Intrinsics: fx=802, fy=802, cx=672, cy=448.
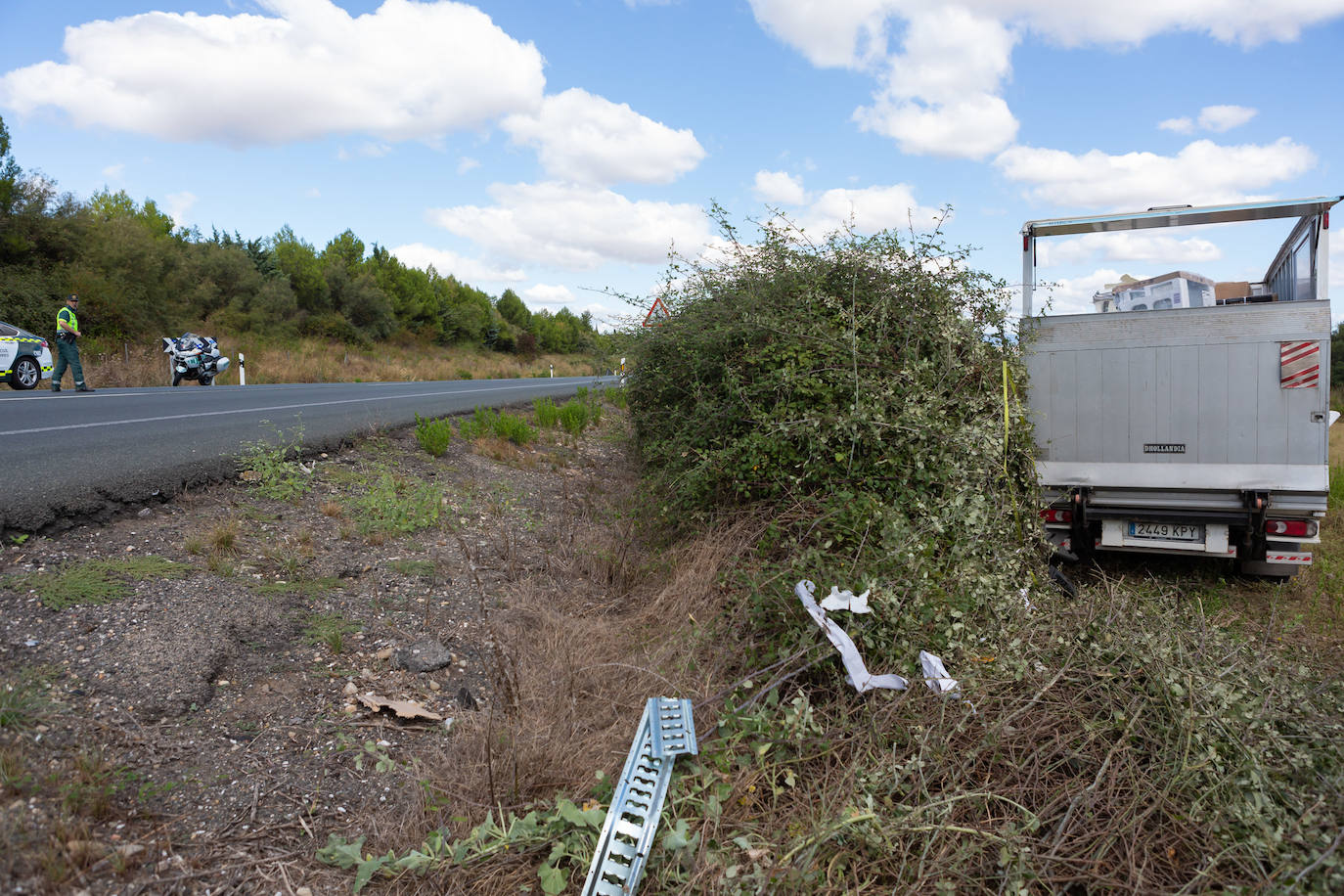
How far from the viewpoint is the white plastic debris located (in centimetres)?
300

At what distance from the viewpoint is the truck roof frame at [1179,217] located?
5.88m

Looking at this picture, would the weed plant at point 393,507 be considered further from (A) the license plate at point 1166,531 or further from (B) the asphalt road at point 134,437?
(A) the license plate at point 1166,531

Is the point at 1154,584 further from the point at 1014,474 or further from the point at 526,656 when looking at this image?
the point at 526,656

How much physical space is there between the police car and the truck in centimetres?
1668

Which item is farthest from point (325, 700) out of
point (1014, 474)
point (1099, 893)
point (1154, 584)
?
point (1154, 584)

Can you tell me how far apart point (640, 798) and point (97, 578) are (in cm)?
304

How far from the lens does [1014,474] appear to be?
515cm

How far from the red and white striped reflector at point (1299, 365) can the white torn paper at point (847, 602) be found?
406cm

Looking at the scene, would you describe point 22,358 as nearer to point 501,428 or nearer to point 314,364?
point 501,428

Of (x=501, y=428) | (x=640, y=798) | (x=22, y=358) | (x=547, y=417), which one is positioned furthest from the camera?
(x=22, y=358)

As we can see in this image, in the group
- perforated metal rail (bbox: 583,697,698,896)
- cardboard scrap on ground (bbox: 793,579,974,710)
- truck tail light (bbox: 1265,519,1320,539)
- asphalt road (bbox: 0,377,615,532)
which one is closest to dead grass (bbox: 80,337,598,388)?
asphalt road (bbox: 0,377,615,532)

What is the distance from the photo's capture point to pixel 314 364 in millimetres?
26359

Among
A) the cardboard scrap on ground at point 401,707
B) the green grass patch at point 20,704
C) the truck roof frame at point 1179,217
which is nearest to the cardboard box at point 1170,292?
the truck roof frame at point 1179,217

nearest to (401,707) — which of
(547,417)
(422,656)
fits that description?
(422,656)
